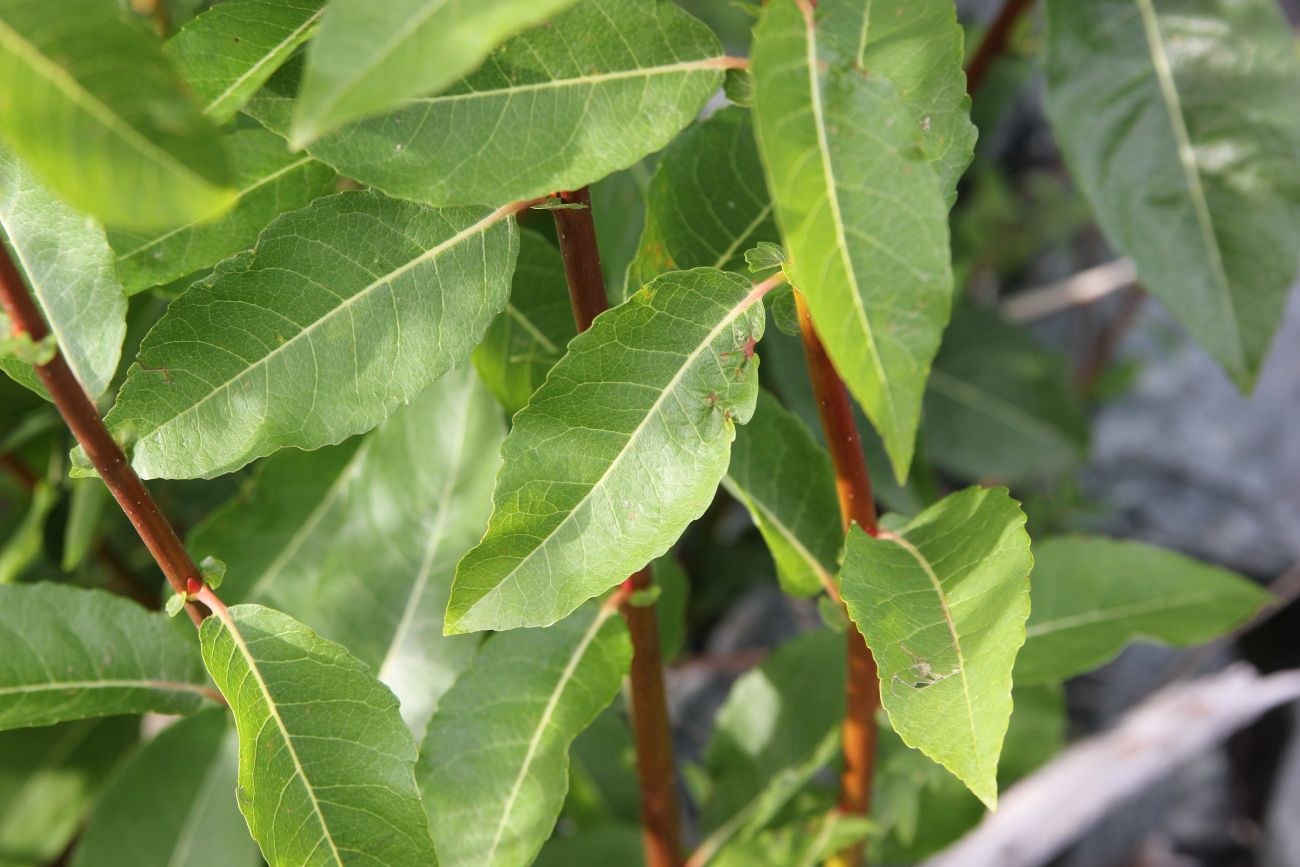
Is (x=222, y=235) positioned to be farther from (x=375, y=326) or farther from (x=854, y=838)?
(x=854, y=838)

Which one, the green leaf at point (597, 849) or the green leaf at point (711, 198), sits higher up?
the green leaf at point (711, 198)

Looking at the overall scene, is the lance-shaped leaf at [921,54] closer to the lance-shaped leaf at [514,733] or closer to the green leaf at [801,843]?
the lance-shaped leaf at [514,733]

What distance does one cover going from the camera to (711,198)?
692 millimetres

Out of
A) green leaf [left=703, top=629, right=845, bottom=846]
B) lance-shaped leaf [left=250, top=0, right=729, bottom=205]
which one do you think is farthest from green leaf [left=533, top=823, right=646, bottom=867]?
lance-shaped leaf [left=250, top=0, right=729, bottom=205]

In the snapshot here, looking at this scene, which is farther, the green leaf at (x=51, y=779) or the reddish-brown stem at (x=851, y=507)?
the green leaf at (x=51, y=779)

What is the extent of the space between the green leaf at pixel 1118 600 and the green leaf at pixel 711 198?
40cm

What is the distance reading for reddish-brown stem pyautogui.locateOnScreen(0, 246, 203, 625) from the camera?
517mm

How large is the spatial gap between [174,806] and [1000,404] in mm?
1097

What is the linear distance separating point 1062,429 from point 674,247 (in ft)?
3.13

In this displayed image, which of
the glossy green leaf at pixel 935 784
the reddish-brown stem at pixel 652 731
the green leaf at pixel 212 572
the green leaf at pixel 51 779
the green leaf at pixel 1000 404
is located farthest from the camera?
the green leaf at pixel 1000 404

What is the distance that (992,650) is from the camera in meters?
0.53

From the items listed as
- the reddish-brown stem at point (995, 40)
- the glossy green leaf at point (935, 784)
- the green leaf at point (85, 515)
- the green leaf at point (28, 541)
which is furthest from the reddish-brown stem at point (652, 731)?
the reddish-brown stem at point (995, 40)

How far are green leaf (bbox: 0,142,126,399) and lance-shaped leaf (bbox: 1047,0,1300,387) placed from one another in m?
0.77

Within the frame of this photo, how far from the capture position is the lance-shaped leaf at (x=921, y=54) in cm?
51
